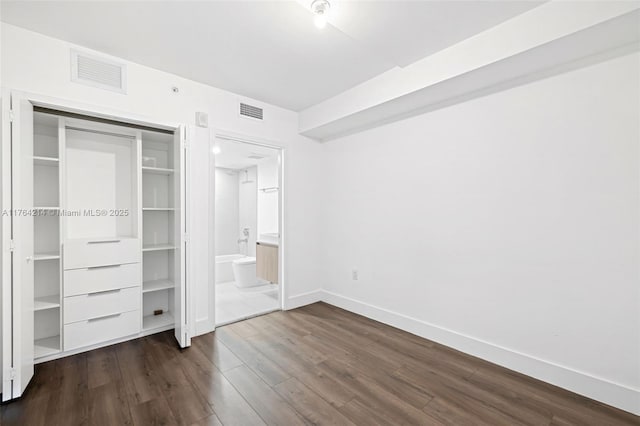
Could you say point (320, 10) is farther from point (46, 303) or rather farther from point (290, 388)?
point (46, 303)

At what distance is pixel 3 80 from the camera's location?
2.06m

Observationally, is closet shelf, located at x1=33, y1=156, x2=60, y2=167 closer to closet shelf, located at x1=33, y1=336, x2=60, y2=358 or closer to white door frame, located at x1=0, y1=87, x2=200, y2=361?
white door frame, located at x1=0, y1=87, x2=200, y2=361

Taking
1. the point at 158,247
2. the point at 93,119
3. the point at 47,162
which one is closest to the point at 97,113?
the point at 93,119

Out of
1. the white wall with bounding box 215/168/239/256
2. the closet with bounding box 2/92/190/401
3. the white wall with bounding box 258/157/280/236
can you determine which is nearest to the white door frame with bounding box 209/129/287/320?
the closet with bounding box 2/92/190/401

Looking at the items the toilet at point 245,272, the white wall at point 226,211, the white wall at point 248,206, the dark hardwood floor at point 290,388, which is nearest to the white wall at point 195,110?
the dark hardwood floor at point 290,388

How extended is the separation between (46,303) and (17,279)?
0.71 m

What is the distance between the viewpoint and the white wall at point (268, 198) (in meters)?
5.32

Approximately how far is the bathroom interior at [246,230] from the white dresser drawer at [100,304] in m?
0.96

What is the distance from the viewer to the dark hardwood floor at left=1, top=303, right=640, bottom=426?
1756 millimetres

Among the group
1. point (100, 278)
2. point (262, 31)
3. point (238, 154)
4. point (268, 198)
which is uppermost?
point (262, 31)

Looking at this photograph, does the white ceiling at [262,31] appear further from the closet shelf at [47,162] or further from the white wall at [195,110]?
the closet shelf at [47,162]

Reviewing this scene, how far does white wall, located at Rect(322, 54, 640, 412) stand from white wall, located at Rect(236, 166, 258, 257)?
11.5 feet

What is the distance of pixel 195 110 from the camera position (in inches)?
117

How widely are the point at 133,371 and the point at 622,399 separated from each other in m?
3.57
